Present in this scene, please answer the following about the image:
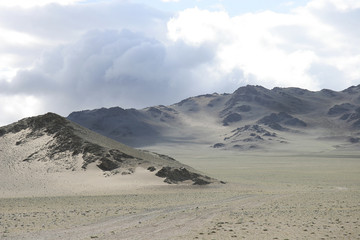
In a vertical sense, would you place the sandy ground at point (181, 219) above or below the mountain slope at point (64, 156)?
below

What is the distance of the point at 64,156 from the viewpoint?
53.5 m

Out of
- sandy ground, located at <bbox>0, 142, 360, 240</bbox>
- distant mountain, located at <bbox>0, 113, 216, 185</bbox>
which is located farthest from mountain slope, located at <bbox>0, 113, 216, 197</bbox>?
sandy ground, located at <bbox>0, 142, 360, 240</bbox>

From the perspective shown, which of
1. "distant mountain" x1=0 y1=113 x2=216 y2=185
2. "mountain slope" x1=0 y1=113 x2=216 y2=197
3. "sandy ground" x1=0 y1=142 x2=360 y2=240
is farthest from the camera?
"distant mountain" x1=0 y1=113 x2=216 y2=185

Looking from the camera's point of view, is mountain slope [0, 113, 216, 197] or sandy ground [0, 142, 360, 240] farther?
mountain slope [0, 113, 216, 197]

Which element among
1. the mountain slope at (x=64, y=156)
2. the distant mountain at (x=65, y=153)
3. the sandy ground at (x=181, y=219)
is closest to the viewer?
the sandy ground at (x=181, y=219)

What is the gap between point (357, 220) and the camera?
21.3 meters

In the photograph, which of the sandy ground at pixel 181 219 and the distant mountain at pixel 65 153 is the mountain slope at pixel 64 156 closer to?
the distant mountain at pixel 65 153

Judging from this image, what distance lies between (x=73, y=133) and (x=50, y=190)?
16636 mm

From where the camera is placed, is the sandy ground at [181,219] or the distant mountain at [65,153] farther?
the distant mountain at [65,153]

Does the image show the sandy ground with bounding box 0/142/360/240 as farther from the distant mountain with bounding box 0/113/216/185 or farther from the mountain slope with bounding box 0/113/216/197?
the distant mountain with bounding box 0/113/216/185

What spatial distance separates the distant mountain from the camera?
50031mm

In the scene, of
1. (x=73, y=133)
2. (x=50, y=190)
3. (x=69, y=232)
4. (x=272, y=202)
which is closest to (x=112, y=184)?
(x=50, y=190)

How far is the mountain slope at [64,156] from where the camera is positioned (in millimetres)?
49031

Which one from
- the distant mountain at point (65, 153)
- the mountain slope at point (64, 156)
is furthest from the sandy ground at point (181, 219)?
the distant mountain at point (65, 153)
